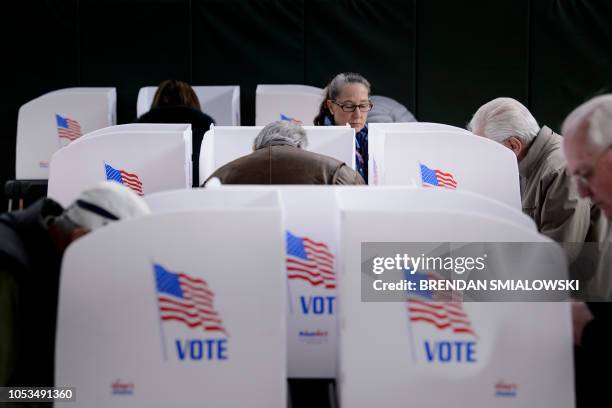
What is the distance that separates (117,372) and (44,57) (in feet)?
20.5

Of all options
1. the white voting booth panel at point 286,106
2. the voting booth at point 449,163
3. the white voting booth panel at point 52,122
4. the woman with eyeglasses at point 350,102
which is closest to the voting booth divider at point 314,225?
the voting booth at point 449,163

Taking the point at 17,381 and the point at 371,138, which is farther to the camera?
the point at 371,138

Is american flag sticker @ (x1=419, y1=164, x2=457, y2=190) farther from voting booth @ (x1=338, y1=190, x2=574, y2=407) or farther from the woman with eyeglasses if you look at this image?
voting booth @ (x1=338, y1=190, x2=574, y2=407)

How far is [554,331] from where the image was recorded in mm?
1953

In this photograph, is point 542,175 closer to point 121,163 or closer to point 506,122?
point 506,122

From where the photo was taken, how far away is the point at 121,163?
368cm

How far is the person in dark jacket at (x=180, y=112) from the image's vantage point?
16.8 feet

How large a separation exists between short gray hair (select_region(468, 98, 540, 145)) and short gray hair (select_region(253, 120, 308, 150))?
26.9 inches

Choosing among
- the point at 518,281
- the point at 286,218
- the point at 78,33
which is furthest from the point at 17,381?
the point at 78,33

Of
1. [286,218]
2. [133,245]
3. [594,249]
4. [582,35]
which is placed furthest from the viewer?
[582,35]

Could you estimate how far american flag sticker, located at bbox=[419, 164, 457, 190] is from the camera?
3.44m

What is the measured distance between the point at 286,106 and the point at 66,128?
147 cm

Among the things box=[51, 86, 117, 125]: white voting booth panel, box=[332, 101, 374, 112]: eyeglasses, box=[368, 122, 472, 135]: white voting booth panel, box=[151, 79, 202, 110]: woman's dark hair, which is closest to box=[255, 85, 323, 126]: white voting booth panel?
box=[51, 86, 117, 125]: white voting booth panel

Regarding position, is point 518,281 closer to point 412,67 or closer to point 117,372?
point 117,372
